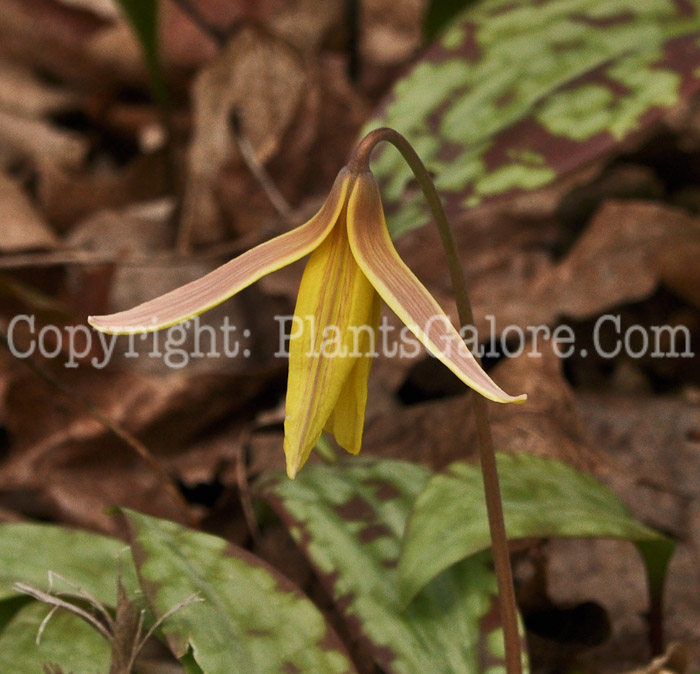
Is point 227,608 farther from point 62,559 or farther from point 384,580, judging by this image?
point 62,559

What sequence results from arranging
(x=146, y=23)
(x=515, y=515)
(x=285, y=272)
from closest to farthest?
(x=515, y=515) → (x=285, y=272) → (x=146, y=23)

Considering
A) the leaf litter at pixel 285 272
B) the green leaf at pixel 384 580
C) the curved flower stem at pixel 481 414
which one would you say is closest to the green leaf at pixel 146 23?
the leaf litter at pixel 285 272

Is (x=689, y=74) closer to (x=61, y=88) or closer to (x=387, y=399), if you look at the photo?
(x=387, y=399)

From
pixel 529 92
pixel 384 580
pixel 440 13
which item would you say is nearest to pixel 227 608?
pixel 384 580

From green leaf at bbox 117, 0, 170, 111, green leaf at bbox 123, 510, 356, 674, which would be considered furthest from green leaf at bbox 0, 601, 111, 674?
green leaf at bbox 117, 0, 170, 111

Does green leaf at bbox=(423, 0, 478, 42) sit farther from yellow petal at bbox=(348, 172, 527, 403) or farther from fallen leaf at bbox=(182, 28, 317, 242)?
yellow petal at bbox=(348, 172, 527, 403)

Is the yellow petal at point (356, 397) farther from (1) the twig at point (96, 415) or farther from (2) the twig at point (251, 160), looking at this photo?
(2) the twig at point (251, 160)
